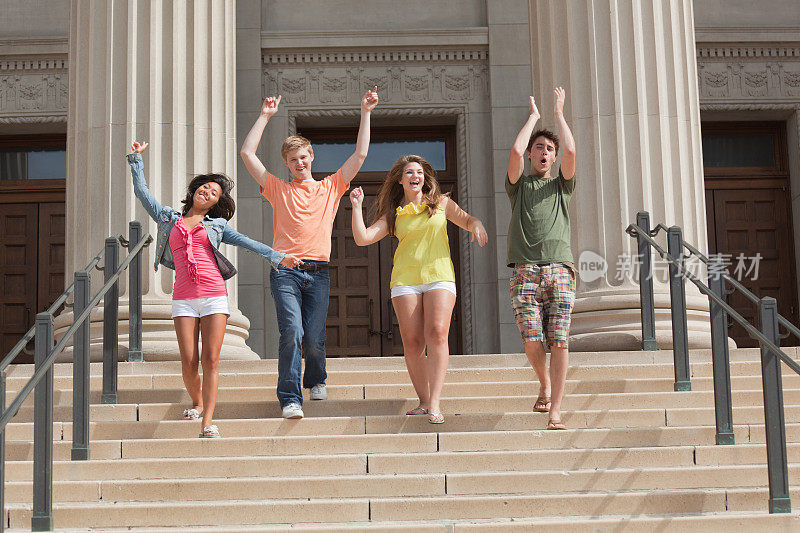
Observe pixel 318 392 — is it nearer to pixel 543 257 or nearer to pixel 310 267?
pixel 310 267

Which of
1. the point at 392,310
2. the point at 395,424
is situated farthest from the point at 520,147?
the point at 392,310

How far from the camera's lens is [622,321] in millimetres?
9336

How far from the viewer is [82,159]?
10.1 meters

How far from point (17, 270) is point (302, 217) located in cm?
851

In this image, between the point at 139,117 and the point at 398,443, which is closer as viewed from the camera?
the point at 398,443

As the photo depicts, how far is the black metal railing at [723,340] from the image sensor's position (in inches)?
226

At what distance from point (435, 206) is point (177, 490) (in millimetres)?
2534

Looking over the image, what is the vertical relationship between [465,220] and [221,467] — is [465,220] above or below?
above

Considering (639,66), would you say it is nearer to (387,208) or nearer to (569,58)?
(569,58)

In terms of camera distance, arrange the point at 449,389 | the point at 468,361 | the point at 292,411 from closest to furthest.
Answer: the point at 292,411 → the point at 449,389 → the point at 468,361

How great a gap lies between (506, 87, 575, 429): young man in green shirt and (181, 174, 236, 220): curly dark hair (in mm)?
1934

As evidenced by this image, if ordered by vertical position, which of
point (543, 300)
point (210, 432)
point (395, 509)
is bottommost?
point (395, 509)

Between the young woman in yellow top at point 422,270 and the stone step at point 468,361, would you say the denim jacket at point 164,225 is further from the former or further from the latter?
the stone step at point 468,361

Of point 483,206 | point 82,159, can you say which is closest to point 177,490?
point 82,159
